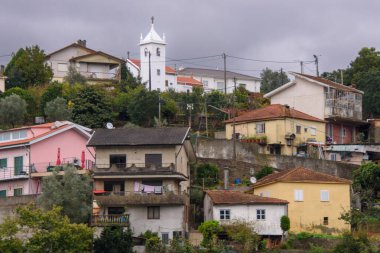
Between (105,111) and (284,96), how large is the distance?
58.5 feet

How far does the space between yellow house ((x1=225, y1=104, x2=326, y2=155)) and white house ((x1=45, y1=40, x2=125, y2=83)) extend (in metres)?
22.7

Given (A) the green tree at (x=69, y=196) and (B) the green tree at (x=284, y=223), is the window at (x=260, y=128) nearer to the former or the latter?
(B) the green tree at (x=284, y=223)

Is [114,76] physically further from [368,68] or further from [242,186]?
[242,186]

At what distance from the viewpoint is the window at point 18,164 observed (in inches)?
3031

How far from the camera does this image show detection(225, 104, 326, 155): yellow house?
291 feet

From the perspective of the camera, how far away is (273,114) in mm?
89250

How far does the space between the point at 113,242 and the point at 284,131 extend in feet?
96.0

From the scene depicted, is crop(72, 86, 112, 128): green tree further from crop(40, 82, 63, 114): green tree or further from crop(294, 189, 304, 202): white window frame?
crop(294, 189, 304, 202): white window frame

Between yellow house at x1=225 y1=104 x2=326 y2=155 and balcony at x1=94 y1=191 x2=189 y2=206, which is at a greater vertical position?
yellow house at x1=225 y1=104 x2=326 y2=155

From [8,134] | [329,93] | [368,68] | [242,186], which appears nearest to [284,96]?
[329,93]

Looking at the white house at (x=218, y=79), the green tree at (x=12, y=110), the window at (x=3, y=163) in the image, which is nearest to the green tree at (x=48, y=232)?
the window at (x=3, y=163)

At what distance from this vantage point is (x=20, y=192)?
252 ft

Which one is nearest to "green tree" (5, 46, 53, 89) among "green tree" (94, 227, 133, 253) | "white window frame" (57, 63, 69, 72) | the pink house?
"white window frame" (57, 63, 69, 72)

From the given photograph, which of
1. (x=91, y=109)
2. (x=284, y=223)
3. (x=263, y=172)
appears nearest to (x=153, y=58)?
(x=91, y=109)
